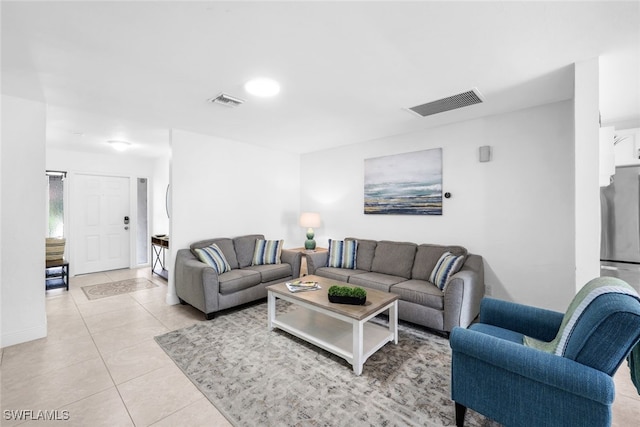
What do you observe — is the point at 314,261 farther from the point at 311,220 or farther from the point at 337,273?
the point at 311,220

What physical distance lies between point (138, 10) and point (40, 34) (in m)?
0.78

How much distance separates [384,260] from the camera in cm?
374

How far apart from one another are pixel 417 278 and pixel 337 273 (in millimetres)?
1006

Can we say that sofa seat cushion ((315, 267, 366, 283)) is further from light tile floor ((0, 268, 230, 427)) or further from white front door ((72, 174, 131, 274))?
white front door ((72, 174, 131, 274))

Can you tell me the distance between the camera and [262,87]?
2.46m

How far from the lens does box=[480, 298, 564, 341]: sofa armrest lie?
181cm

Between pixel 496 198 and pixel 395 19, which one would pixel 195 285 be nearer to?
pixel 395 19

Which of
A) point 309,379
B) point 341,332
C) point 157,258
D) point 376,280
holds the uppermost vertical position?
point 376,280

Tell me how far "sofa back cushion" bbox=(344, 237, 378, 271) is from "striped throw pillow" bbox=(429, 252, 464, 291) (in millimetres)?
951

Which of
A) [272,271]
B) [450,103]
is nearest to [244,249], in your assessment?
[272,271]

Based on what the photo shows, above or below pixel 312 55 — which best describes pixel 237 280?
below

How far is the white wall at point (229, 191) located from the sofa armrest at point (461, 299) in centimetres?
322

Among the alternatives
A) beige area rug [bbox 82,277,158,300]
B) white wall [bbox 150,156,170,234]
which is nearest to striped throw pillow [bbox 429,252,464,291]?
beige area rug [bbox 82,277,158,300]

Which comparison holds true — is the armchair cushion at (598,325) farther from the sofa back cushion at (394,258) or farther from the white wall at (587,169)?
the sofa back cushion at (394,258)
